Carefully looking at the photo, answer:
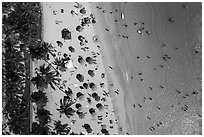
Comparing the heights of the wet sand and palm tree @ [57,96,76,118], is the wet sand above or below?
above

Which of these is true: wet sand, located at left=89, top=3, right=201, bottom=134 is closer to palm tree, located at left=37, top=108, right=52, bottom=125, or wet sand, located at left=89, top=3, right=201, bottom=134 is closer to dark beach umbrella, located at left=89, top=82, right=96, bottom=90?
dark beach umbrella, located at left=89, top=82, right=96, bottom=90

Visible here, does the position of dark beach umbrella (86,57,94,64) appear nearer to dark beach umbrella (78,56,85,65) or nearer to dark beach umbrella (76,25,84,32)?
dark beach umbrella (78,56,85,65)

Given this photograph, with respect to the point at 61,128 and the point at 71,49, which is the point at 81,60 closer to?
the point at 71,49

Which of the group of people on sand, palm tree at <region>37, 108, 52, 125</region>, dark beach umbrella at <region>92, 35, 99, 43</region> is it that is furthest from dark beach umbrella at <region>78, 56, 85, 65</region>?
palm tree at <region>37, 108, 52, 125</region>

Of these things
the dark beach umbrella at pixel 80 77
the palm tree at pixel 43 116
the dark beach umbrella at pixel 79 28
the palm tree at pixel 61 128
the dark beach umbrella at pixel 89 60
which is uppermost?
the dark beach umbrella at pixel 79 28

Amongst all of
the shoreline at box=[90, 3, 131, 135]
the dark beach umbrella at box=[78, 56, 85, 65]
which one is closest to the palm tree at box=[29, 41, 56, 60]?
the dark beach umbrella at box=[78, 56, 85, 65]

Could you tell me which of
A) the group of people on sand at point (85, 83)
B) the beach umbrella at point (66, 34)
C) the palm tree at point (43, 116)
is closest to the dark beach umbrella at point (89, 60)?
the group of people on sand at point (85, 83)

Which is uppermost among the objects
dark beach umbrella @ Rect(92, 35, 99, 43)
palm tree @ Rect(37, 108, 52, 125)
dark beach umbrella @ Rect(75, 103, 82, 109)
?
dark beach umbrella @ Rect(92, 35, 99, 43)

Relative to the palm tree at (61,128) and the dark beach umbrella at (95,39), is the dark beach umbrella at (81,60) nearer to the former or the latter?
the dark beach umbrella at (95,39)
